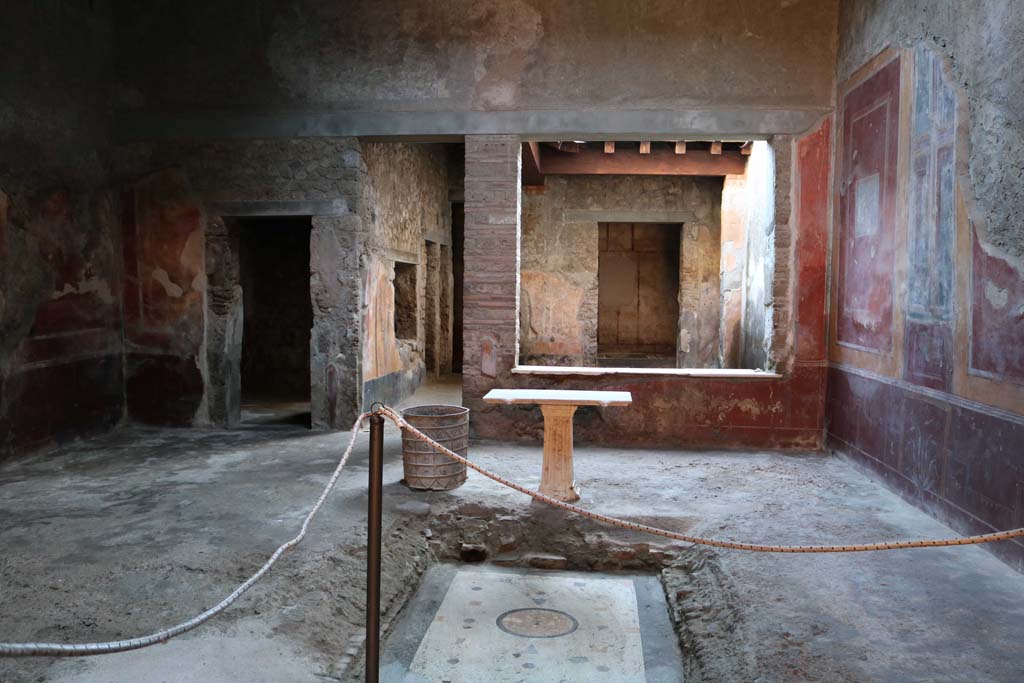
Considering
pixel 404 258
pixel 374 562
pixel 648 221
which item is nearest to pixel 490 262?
pixel 404 258

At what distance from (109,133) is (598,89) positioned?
452 centimetres

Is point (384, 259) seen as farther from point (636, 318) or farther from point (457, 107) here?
point (636, 318)

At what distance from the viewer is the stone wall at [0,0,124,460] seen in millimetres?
6082

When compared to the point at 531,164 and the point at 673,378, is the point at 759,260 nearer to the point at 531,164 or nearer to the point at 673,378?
the point at 673,378

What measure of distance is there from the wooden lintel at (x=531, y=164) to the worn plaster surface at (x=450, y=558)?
442 centimetres

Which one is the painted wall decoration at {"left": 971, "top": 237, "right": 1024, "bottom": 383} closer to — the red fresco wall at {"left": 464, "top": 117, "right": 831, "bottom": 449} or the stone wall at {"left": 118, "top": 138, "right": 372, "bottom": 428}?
the red fresco wall at {"left": 464, "top": 117, "right": 831, "bottom": 449}

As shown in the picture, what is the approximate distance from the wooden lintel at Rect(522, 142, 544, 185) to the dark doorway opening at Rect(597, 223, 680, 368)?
4.75 meters

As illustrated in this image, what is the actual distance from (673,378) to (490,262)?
1.91 meters

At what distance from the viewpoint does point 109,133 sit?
7.39 metres

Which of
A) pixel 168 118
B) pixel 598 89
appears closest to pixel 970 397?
pixel 598 89

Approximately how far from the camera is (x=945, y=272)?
4.74 meters

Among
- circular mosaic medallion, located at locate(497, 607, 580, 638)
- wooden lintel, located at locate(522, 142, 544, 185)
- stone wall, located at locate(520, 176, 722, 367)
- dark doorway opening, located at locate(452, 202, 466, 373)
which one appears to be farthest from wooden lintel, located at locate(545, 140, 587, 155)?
circular mosaic medallion, located at locate(497, 607, 580, 638)

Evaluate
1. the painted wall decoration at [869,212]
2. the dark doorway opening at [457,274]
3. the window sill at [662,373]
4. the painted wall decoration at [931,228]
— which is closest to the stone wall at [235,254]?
the window sill at [662,373]

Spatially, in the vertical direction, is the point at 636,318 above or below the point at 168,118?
below
